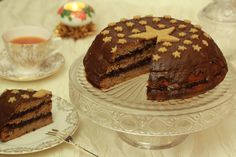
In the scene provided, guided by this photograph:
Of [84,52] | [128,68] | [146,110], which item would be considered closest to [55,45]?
[84,52]

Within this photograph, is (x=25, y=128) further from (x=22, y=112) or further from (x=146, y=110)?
(x=146, y=110)

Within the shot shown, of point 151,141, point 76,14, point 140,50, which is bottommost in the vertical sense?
point 151,141

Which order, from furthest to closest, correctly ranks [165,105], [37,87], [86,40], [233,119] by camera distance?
[86,40]
[37,87]
[233,119]
[165,105]

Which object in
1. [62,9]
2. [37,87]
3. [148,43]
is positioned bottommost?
[37,87]

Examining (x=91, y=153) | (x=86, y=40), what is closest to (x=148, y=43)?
(x=91, y=153)

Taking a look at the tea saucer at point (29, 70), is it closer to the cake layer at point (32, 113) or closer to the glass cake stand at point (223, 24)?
the cake layer at point (32, 113)

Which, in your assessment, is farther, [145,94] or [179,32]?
[179,32]

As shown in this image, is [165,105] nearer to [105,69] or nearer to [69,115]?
[105,69]
